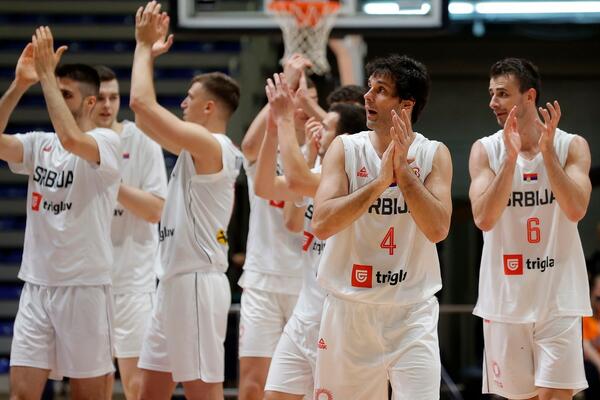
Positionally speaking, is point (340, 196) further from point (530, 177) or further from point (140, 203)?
point (140, 203)

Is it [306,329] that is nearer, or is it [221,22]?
[306,329]

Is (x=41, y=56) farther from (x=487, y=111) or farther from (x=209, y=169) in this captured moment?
(x=487, y=111)

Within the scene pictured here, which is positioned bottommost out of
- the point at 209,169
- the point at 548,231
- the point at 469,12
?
the point at 548,231

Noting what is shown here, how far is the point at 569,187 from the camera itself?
5.52 metres

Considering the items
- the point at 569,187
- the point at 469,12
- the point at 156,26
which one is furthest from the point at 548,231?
the point at 469,12

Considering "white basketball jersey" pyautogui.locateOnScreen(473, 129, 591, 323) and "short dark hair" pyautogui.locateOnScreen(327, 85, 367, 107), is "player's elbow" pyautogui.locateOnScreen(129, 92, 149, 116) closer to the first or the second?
"short dark hair" pyautogui.locateOnScreen(327, 85, 367, 107)

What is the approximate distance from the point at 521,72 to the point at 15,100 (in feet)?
9.92

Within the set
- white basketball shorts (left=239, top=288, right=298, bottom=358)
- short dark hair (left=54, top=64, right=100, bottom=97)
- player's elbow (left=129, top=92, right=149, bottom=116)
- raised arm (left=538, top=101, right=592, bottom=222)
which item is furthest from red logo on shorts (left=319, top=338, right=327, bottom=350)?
short dark hair (left=54, top=64, right=100, bottom=97)

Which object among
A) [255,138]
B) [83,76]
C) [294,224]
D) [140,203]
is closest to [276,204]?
[255,138]

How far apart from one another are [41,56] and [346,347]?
2660 mm

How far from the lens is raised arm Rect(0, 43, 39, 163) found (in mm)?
6152

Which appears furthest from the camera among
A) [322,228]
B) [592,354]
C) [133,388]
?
[592,354]

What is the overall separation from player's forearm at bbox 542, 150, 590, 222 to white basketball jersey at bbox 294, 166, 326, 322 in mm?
1317

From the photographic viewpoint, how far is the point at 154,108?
5898mm
